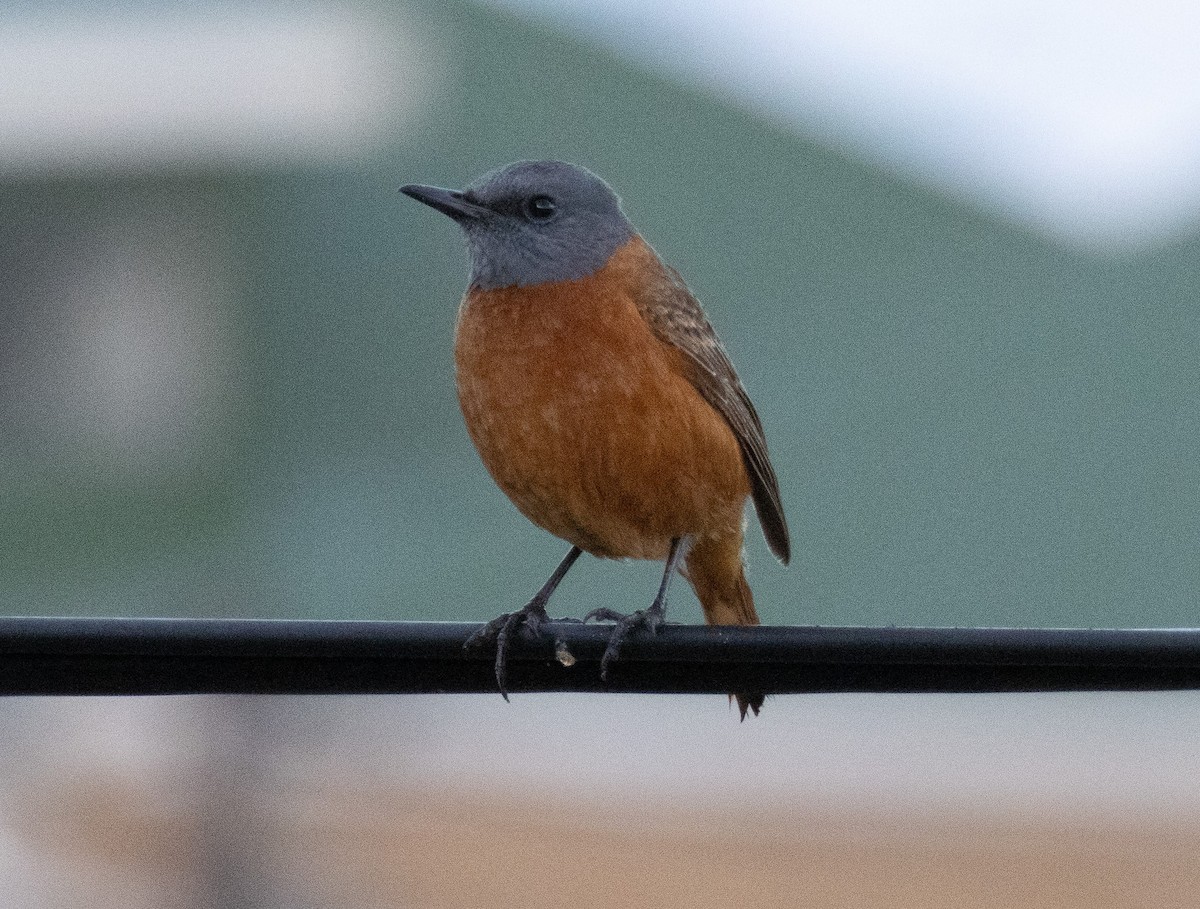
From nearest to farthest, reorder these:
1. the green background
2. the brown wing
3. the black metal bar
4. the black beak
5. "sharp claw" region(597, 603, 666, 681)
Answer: the black metal bar
"sharp claw" region(597, 603, 666, 681)
the brown wing
the black beak
the green background

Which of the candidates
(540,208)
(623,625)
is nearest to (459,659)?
(623,625)

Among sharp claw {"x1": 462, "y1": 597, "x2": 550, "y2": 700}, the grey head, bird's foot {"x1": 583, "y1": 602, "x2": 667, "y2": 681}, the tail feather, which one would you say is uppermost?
the grey head

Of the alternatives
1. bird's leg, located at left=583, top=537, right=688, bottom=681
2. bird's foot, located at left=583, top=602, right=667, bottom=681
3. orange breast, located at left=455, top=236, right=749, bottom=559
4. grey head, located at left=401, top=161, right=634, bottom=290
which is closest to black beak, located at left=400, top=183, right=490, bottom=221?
→ grey head, located at left=401, top=161, right=634, bottom=290

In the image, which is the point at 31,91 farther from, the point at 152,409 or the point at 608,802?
the point at 608,802

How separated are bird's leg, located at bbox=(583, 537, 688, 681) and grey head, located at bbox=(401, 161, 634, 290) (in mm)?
896

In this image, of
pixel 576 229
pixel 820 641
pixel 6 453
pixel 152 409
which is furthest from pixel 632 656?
pixel 6 453

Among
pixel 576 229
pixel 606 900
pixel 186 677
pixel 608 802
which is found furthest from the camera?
pixel 608 802

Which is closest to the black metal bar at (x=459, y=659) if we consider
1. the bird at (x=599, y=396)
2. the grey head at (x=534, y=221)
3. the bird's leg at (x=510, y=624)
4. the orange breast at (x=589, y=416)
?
the bird's leg at (x=510, y=624)

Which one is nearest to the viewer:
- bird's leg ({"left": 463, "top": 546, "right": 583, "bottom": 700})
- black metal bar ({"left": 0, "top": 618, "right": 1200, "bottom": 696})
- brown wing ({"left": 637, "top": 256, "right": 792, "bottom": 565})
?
black metal bar ({"left": 0, "top": 618, "right": 1200, "bottom": 696})

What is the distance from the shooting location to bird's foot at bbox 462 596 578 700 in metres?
3.41

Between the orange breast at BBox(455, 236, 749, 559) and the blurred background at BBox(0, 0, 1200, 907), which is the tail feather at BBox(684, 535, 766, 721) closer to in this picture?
the orange breast at BBox(455, 236, 749, 559)

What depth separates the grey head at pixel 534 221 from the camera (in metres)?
4.89

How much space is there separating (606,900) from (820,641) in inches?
401

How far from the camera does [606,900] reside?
12.7m
